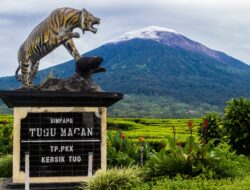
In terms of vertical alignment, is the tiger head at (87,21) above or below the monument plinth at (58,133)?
above

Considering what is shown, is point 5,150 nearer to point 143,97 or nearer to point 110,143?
point 110,143

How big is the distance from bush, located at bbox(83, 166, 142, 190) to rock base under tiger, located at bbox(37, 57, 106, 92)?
7.54ft

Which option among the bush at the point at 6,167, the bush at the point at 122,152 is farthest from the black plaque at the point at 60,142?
the bush at the point at 6,167

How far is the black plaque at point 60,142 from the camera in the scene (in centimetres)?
1116

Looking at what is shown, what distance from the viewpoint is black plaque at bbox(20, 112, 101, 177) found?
11.2 meters

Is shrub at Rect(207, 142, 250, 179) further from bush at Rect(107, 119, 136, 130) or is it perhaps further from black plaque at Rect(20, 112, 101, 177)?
bush at Rect(107, 119, 136, 130)

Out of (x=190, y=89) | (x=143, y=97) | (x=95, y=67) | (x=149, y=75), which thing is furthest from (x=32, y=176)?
(x=149, y=75)

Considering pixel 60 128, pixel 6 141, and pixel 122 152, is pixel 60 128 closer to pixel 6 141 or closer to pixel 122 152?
pixel 122 152

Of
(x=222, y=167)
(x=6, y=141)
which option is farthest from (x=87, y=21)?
(x=6, y=141)

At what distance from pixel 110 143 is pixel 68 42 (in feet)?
9.67

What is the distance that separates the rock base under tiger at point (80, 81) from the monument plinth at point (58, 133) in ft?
1.00

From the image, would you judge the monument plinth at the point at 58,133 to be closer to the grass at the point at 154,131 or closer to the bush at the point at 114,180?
the bush at the point at 114,180

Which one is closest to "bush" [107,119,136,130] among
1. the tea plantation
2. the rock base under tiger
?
the tea plantation

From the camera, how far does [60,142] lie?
36.8ft
